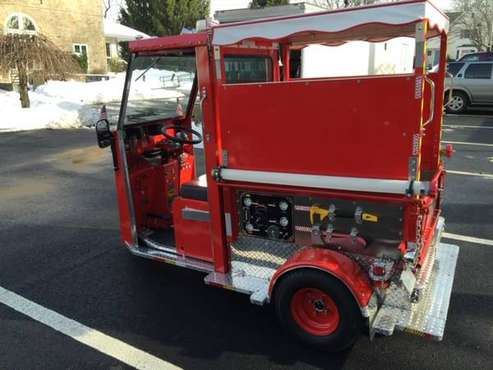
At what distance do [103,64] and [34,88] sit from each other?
33.9ft

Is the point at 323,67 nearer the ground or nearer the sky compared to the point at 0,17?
nearer the ground

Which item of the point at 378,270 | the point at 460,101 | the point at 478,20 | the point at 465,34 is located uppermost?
the point at 478,20

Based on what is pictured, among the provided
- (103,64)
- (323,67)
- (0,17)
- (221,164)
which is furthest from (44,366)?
(103,64)

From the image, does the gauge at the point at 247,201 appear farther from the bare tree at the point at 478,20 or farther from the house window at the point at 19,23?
the bare tree at the point at 478,20

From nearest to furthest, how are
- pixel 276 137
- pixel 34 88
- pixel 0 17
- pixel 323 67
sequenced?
pixel 276 137 → pixel 323 67 → pixel 34 88 → pixel 0 17

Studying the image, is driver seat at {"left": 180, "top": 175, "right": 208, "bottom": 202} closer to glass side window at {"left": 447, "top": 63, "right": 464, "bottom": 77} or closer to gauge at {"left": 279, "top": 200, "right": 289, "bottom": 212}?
gauge at {"left": 279, "top": 200, "right": 289, "bottom": 212}

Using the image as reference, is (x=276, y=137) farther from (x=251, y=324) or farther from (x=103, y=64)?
(x=103, y=64)

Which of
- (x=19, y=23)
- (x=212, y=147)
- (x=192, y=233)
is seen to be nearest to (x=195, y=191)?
(x=192, y=233)

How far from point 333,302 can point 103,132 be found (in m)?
2.41

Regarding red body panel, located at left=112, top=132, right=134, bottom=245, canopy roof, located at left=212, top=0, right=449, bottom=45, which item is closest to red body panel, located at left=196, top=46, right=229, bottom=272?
canopy roof, located at left=212, top=0, right=449, bottom=45

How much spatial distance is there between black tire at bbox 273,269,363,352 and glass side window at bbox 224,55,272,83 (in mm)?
1578

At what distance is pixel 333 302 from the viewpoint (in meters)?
2.98

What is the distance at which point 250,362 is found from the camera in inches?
119

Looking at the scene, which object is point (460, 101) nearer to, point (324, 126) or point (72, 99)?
point (324, 126)
